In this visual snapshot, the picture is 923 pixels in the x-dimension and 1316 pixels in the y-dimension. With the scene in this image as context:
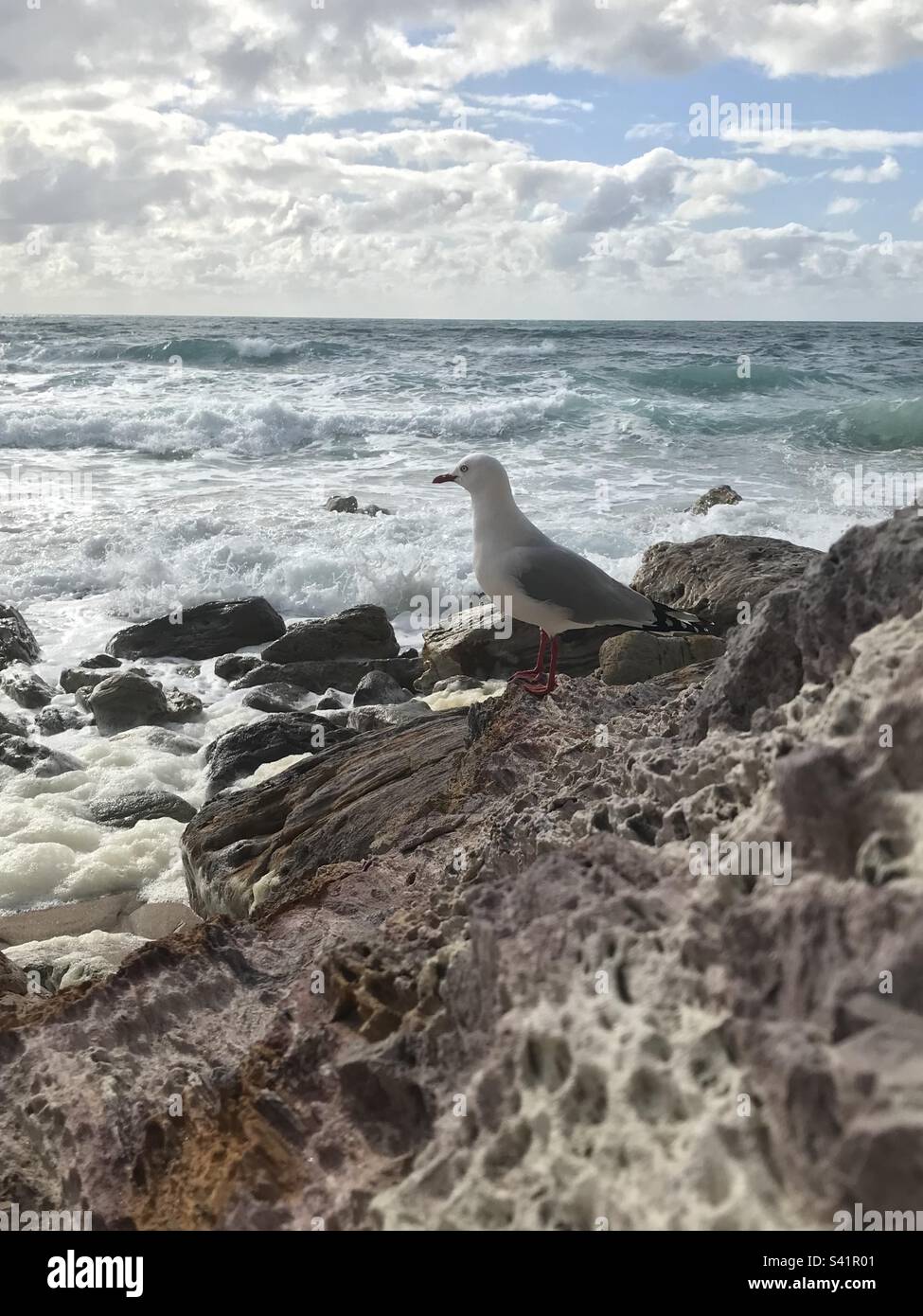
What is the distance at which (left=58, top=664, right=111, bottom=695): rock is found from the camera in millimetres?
8258

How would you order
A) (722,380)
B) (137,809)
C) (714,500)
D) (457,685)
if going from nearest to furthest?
1. (137,809)
2. (457,685)
3. (714,500)
4. (722,380)

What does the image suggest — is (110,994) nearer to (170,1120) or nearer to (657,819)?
(170,1120)

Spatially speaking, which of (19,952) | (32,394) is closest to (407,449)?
(32,394)

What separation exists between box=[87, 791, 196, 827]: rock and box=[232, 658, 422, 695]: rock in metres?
2.40

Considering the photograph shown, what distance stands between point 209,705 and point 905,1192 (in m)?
7.33

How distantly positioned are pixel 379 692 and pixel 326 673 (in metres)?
0.72

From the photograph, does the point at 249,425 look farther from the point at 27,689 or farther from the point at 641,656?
the point at 641,656

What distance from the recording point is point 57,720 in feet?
24.7

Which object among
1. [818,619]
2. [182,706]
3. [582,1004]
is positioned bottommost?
[182,706]

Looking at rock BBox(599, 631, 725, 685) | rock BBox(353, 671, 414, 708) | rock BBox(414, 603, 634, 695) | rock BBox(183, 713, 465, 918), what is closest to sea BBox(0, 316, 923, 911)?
rock BBox(353, 671, 414, 708)

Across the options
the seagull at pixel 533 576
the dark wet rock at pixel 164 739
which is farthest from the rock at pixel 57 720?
the seagull at pixel 533 576

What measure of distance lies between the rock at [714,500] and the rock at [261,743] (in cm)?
807

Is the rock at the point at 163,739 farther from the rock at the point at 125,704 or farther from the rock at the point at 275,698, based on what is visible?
the rock at the point at 275,698

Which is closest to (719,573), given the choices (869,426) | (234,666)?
(234,666)
